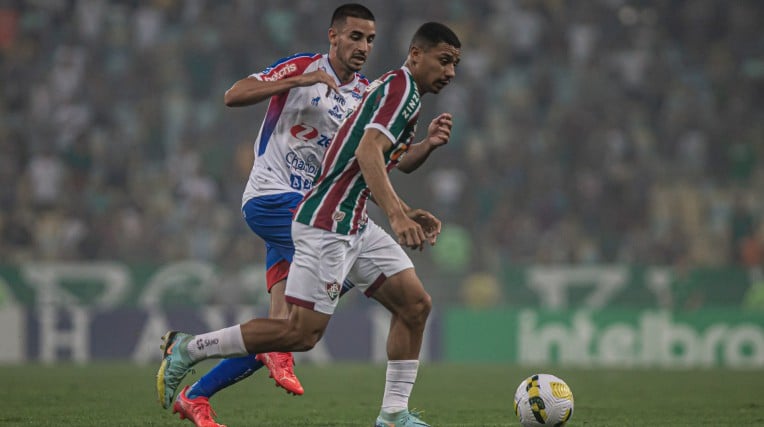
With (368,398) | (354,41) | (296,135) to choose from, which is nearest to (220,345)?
(296,135)

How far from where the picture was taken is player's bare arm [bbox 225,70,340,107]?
249 inches

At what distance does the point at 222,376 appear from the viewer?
6.59m

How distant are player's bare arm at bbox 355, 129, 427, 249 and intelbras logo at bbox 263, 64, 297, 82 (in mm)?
1126

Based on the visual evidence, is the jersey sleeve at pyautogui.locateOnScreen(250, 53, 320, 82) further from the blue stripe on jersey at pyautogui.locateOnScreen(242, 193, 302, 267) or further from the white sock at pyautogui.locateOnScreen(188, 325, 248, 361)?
the white sock at pyautogui.locateOnScreen(188, 325, 248, 361)

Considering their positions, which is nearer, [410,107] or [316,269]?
[410,107]

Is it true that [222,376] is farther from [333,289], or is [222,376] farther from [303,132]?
[303,132]

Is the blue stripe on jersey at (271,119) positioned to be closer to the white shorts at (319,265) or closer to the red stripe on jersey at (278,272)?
the red stripe on jersey at (278,272)

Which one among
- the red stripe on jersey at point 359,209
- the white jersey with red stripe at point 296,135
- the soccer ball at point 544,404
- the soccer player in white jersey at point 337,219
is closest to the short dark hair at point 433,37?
the soccer player in white jersey at point 337,219

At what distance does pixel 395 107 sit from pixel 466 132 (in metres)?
12.5

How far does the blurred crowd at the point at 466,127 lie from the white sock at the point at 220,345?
913cm

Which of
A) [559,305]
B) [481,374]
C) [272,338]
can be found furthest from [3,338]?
[272,338]

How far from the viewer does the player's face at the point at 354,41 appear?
22.2ft

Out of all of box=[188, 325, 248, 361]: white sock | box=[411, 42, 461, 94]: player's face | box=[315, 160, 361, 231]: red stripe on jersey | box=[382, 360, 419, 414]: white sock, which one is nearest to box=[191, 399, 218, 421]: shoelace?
box=[188, 325, 248, 361]: white sock

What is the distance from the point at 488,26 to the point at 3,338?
32.6ft
